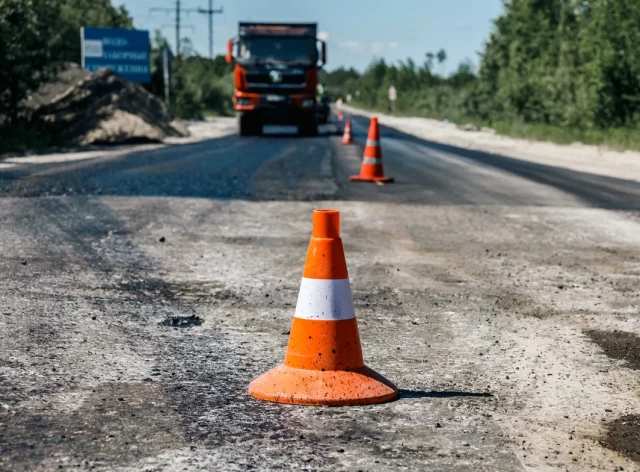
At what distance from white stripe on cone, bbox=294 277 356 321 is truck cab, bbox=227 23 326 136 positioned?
1142 inches

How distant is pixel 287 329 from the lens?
20.6ft

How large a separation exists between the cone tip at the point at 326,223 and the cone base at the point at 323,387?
624 millimetres

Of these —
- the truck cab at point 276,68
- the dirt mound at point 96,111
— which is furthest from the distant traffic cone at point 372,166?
the truck cab at point 276,68

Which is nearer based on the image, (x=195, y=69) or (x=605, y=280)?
(x=605, y=280)

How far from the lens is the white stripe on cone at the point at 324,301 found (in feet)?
16.4

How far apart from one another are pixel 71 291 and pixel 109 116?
25909 millimetres

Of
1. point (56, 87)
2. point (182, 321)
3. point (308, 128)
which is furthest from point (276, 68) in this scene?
point (182, 321)

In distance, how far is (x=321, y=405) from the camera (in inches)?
185

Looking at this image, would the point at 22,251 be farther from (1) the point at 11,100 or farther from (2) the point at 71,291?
(1) the point at 11,100

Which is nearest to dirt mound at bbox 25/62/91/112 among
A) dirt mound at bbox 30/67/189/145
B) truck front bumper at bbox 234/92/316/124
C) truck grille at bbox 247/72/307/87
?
dirt mound at bbox 30/67/189/145

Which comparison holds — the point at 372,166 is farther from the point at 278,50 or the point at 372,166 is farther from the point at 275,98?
the point at 275,98

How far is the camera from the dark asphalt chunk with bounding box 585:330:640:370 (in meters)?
5.71

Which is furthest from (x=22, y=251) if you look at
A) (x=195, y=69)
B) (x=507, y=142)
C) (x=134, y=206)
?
(x=195, y=69)

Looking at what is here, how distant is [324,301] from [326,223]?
0.35 m
